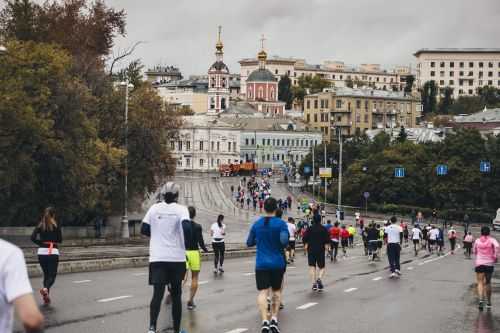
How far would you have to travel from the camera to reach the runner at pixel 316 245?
21703mm

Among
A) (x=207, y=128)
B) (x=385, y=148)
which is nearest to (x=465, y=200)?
(x=385, y=148)

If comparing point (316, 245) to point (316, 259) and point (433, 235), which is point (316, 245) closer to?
point (316, 259)

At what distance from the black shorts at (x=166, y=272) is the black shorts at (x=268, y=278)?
5.52 ft

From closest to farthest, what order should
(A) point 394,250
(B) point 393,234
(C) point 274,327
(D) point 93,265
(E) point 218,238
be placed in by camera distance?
(C) point 274,327
(E) point 218,238
(D) point 93,265
(A) point 394,250
(B) point 393,234

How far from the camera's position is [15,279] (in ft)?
19.7

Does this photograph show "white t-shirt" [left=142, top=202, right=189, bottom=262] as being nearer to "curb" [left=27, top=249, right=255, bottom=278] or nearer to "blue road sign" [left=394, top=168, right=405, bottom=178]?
"curb" [left=27, top=249, right=255, bottom=278]

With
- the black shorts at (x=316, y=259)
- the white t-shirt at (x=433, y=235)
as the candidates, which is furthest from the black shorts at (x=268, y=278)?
the white t-shirt at (x=433, y=235)

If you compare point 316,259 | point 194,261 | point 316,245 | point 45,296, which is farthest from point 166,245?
point 316,259

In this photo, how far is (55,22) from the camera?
218 ft

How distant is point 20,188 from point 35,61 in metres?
6.23

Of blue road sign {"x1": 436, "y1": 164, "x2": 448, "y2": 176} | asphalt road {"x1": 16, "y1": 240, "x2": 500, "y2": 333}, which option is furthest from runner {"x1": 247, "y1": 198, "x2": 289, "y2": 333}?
blue road sign {"x1": 436, "y1": 164, "x2": 448, "y2": 176}

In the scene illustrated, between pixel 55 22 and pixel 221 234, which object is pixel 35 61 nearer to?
pixel 55 22

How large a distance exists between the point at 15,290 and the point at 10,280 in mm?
63

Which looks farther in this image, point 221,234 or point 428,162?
point 428,162
